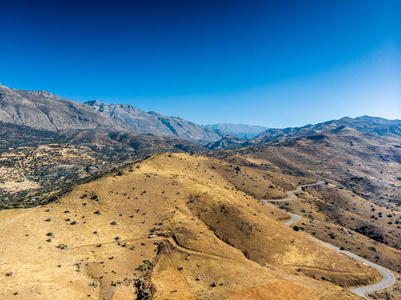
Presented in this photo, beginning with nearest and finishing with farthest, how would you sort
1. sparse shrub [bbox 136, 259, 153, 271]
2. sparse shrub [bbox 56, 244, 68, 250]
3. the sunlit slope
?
the sunlit slope < sparse shrub [bbox 56, 244, 68, 250] < sparse shrub [bbox 136, 259, 153, 271]

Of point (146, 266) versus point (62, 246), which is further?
point (146, 266)

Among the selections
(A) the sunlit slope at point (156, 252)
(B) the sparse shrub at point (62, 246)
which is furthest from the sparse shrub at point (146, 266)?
(B) the sparse shrub at point (62, 246)

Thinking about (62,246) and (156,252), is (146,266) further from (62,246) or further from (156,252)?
(62,246)

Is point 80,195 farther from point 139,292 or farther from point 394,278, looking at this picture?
point 394,278

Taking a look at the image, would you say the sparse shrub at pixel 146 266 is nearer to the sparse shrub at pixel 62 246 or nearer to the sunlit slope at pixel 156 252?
the sunlit slope at pixel 156 252

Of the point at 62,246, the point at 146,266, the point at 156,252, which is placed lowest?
the point at 146,266

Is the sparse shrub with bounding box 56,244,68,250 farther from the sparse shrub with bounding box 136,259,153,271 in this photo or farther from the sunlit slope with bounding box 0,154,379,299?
the sparse shrub with bounding box 136,259,153,271

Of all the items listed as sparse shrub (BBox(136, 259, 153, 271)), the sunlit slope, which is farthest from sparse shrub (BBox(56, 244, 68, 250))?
sparse shrub (BBox(136, 259, 153, 271))

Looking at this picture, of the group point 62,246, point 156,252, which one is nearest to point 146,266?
point 156,252

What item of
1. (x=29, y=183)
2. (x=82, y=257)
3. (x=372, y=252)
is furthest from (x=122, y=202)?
(x=29, y=183)
